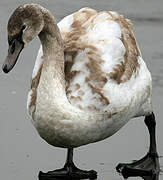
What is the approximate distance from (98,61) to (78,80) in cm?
28

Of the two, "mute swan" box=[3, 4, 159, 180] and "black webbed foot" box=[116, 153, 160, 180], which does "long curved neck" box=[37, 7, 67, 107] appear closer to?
"mute swan" box=[3, 4, 159, 180]

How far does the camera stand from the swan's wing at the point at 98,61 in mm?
6934

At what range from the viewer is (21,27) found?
657 cm

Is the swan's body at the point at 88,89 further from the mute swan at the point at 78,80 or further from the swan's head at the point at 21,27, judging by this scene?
the swan's head at the point at 21,27

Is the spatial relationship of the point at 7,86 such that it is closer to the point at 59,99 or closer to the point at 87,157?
the point at 87,157

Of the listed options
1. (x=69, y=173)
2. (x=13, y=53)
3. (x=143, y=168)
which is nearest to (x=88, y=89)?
(x=13, y=53)

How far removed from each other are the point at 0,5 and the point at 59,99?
219 inches

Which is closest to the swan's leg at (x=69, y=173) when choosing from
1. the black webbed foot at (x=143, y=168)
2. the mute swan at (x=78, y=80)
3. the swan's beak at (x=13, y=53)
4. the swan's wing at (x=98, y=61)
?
the mute swan at (x=78, y=80)

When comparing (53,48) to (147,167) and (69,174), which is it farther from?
(147,167)

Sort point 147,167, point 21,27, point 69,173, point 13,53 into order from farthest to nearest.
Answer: point 147,167
point 69,173
point 13,53
point 21,27

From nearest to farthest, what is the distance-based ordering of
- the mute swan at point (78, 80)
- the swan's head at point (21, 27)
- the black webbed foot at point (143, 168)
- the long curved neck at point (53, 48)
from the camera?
the swan's head at point (21, 27)
the mute swan at point (78, 80)
the long curved neck at point (53, 48)
the black webbed foot at point (143, 168)

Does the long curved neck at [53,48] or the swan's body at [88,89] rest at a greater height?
the long curved neck at [53,48]

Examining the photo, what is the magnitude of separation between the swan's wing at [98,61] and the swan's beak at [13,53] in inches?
23.8

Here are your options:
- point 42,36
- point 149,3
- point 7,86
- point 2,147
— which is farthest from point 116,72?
point 149,3
